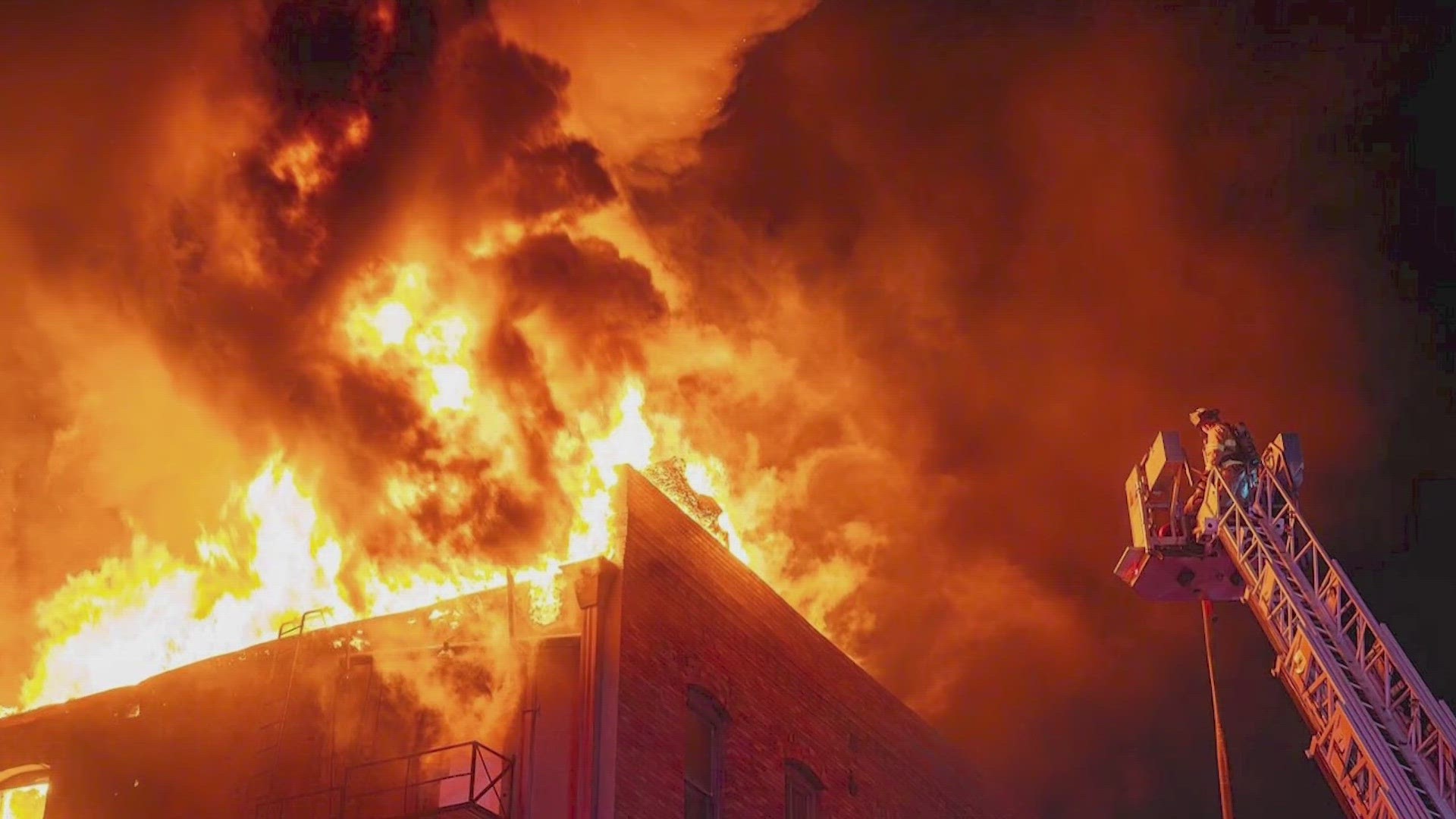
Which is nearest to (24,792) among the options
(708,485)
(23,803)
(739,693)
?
(23,803)

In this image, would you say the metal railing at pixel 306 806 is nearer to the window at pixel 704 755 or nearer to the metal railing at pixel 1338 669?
the window at pixel 704 755

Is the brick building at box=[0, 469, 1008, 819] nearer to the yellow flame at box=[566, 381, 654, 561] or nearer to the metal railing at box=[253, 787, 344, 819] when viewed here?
the metal railing at box=[253, 787, 344, 819]

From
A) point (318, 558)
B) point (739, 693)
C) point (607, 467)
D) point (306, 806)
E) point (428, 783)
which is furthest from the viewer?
point (318, 558)

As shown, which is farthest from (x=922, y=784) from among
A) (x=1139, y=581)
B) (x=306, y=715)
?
(x=306, y=715)

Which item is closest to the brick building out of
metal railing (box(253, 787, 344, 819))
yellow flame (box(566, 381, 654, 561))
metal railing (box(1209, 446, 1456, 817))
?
metal railing (box(253, 787, 344, 819))

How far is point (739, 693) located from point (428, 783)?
4.12 metres

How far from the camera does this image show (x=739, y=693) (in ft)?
57.3

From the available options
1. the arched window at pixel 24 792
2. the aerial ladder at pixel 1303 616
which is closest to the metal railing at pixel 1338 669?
the aerial ladder at pixel 1303 616

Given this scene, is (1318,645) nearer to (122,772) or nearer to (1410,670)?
(1410,670)

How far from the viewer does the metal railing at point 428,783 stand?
578 inches

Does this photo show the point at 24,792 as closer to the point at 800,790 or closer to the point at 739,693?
the point at 739,693

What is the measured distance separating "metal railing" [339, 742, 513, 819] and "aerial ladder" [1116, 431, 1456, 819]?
298 inches

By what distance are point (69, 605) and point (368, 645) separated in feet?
30.3

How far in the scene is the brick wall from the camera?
607 inches
